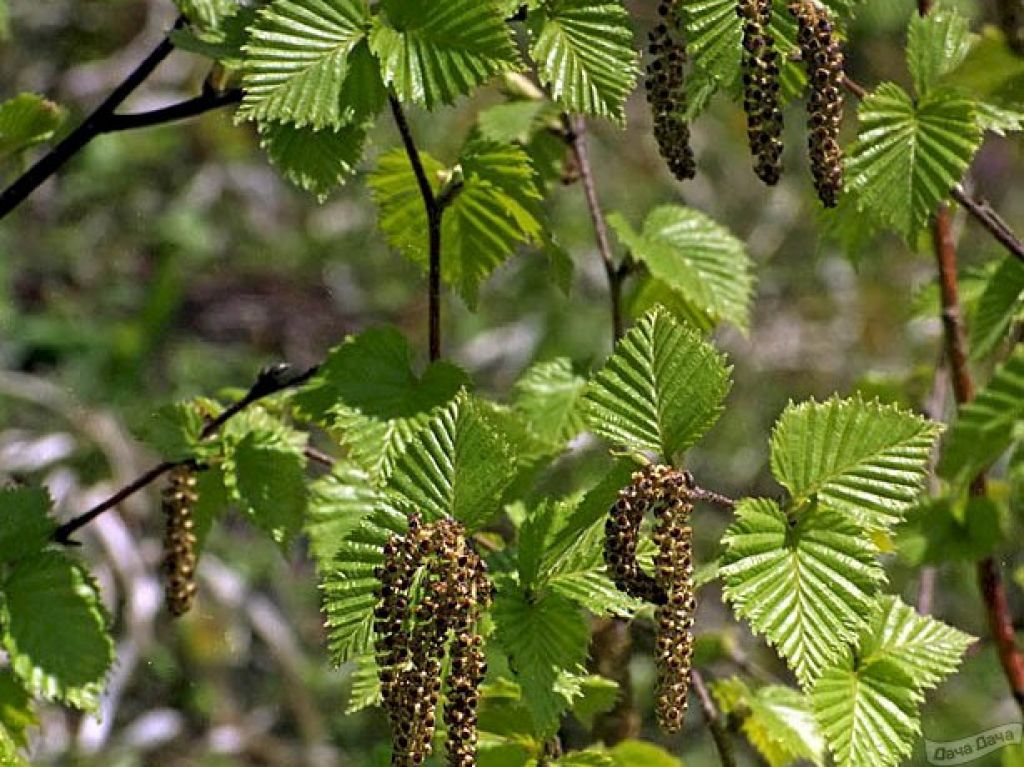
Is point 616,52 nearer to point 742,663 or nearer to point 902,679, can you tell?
point 902,679

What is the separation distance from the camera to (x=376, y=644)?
2.88 feet

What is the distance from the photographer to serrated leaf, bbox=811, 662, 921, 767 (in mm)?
1009

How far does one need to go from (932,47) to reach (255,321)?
2.82 meters

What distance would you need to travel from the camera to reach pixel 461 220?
1.23 m

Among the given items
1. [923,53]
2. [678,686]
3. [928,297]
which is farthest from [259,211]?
[678,686]

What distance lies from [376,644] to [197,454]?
0.42 meters

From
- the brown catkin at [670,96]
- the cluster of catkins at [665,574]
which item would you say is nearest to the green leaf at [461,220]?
the brown catkin at [670,96]

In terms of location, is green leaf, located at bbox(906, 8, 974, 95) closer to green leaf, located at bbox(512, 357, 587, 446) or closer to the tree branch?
green leaf, located at bbox(512, 357, 587, 446)

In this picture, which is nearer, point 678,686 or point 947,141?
point 678,686

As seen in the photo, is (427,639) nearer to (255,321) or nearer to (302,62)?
(302,62)

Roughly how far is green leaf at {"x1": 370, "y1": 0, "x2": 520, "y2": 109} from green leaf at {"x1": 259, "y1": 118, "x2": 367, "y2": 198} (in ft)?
0.35

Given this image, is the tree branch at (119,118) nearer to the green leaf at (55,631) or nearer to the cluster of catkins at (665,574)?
the green leaf at (55,631)

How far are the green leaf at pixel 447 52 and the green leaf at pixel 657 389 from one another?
0.21 metres

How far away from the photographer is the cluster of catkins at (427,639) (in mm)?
862
